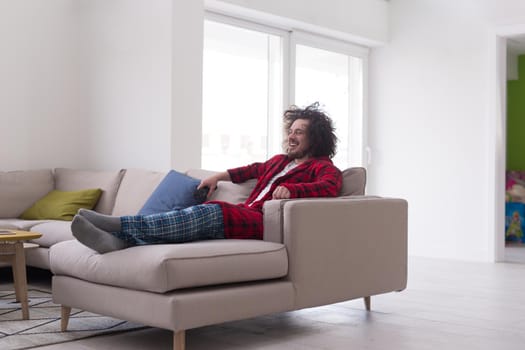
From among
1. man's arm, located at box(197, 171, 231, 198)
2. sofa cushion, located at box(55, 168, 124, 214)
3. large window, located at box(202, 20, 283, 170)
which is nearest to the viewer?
man's arm, located at box(197, 171, 231, 198)

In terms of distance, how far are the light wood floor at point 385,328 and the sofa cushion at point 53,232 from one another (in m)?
0.42

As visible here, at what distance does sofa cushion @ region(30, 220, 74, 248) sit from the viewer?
4330 mm

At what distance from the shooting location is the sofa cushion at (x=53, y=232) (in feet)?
14.2

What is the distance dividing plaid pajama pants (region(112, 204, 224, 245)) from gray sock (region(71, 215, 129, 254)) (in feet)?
0.16

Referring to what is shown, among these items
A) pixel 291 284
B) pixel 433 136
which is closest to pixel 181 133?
pixel 291 284

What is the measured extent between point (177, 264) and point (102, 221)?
1.42 feet

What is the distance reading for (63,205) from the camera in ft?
16.2

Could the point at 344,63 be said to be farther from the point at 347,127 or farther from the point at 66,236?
the point at 66,236

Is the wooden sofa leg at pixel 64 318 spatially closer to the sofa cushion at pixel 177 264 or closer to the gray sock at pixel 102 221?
the sofa cushion at pixel 177 264

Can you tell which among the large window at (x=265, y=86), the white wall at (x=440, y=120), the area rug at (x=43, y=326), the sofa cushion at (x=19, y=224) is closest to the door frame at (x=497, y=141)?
the white wall at (x=440, y=120)

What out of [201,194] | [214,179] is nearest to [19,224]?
[201,194]

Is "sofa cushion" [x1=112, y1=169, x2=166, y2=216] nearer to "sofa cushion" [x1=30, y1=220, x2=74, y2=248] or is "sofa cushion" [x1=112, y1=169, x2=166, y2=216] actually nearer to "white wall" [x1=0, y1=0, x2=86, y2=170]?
"sofa cushion" [x1=30, y1=220, x2=74, y2=248]

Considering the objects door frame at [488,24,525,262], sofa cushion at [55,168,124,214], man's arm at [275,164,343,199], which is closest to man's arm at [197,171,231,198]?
man's arm at [275,164,343,199]

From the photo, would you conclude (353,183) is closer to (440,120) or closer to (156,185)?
(156,185)
